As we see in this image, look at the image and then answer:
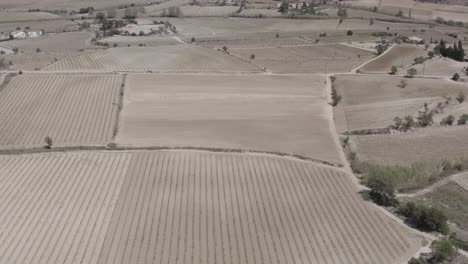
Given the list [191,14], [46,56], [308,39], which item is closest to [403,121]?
[308,39]

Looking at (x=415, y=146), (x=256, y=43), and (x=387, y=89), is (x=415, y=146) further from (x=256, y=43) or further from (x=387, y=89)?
(x=256, y=43)

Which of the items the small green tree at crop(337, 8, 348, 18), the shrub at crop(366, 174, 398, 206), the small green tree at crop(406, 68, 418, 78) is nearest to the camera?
the shrub at crop(366, 174, 398, 206)

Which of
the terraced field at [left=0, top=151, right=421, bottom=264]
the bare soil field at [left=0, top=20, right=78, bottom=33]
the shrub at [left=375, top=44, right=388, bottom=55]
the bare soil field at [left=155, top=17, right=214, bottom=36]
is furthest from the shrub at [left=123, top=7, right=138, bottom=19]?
the terraced field at [left=0, top=151, right=421, bottom=264]

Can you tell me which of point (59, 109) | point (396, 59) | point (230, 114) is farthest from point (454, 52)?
point (59, 109)

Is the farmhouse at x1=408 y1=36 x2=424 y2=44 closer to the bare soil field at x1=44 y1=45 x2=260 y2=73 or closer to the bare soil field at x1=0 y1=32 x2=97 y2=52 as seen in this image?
the bare soil field at x1=44 y1=45 x2=260 y2=73

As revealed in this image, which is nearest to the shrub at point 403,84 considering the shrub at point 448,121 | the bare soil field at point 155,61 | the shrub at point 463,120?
the shrub at point 448,121

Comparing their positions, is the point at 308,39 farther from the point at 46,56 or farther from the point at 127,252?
the point at 127,252

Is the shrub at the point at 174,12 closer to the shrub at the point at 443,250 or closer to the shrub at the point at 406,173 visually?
the shrub at the point at 406,173
